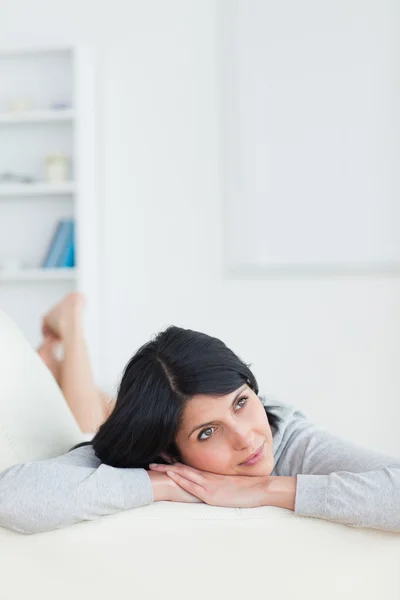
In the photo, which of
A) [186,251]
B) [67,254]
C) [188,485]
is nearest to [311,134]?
[186,251]

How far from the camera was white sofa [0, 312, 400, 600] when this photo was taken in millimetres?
1338

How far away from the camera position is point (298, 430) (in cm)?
170

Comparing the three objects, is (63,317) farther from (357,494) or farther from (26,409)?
(357,494)

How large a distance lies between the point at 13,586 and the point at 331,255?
2.83 meters

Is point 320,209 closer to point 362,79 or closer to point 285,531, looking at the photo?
point 362,79

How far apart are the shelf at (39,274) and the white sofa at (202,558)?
8.79ft

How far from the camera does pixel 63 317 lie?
3.17 meters

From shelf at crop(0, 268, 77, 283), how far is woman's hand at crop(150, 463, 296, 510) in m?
2.62

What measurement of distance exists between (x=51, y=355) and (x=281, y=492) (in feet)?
6.32

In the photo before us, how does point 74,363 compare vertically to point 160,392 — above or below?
below

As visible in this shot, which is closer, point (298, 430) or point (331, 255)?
point (298, 430)

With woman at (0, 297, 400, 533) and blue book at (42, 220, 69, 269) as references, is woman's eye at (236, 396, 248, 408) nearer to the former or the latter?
woman at (0, 297, 400, 533)

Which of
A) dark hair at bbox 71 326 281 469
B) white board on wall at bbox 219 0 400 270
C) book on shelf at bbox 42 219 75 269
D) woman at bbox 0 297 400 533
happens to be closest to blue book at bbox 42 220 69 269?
book on shelf at bbox 42 219 75 269

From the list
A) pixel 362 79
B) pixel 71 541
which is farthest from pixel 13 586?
pixel 362 79
